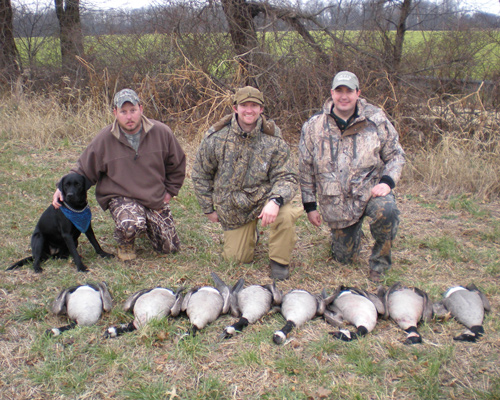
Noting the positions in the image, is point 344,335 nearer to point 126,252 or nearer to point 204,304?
point 204,304

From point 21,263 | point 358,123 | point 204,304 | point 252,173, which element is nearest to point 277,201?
point 252,173

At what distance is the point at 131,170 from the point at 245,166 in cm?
115

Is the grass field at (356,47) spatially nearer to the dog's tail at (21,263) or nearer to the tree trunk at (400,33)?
the tree trunk at (400,33)

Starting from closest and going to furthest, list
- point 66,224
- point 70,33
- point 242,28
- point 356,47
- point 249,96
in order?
point 249,96 → point 66,224 → point 356,47 → point 242,28 → point 70,33

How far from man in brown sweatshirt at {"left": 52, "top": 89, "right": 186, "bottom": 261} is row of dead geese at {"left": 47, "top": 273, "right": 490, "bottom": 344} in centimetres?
89

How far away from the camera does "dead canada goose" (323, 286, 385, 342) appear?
3.57 meters

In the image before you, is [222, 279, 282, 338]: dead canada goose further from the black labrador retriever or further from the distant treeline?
the distant treeline

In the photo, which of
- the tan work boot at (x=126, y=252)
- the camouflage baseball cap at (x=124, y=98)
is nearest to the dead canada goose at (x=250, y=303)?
the tan work boot at (x=126, y=252)

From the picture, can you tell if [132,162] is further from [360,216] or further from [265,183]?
[360,216]

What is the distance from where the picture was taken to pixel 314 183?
472 cm

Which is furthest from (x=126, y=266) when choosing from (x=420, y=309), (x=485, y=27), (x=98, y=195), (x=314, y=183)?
(x=485, y=27)

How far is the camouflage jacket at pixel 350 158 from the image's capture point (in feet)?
14.6

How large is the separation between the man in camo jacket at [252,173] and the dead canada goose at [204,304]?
0.83m

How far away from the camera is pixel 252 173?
14.8 ft
